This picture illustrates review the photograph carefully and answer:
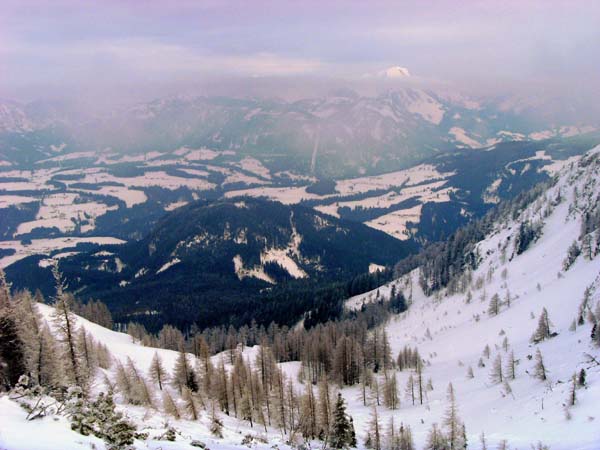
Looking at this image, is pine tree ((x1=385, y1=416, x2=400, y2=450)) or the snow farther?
pine tree ((x1=385, y1=416, x2=400, y2=450))

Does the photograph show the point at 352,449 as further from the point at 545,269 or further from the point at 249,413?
the point at 545,269

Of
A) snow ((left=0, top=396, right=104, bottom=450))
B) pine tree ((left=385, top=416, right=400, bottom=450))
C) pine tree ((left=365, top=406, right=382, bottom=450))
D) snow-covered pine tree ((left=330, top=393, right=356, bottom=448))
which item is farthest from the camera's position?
pine tree ((left=365, top=406, right=382, bottom=450))

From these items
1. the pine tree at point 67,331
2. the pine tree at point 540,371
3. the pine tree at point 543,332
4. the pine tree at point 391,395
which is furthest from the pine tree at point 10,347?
the pine tree at point 543,332

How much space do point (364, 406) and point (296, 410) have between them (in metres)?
18.9

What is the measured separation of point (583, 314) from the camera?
83.4m

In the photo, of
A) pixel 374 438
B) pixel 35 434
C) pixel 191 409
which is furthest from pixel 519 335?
pixel 35 434

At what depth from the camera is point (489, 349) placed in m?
94.9

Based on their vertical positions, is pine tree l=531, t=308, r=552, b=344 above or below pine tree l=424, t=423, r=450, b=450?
below

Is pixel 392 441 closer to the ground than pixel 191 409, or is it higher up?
closer to the ground

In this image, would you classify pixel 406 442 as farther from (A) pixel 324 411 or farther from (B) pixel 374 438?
(A) pixel 324 411

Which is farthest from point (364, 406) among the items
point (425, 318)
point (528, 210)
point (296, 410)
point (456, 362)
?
point (528, 210)

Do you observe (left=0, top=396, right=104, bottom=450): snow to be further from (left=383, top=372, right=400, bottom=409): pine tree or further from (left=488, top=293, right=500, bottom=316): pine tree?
(left=488, top=293, right=500, bottom=316): pine tree

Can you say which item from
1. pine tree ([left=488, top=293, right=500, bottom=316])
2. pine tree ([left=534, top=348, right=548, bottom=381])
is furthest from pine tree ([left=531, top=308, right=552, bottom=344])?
pine tree ([left=488, top=293, right=500, bottom=316])

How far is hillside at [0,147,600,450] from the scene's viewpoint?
45.8m
